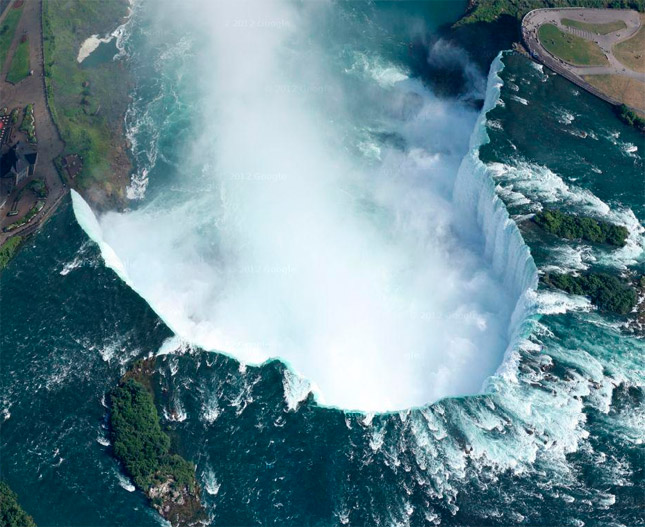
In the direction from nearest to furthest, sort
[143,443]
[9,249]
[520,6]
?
[143,443] → [9,249] → [520,6]

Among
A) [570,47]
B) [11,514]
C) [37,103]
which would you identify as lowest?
[11,514]

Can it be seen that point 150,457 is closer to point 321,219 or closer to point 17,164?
point 321,219

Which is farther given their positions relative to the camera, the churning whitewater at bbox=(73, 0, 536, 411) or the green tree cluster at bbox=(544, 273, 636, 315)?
the churning whitewater at bbox=(73, 0, 536, 411)

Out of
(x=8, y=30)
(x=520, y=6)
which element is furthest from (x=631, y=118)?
(x=8, y=30)

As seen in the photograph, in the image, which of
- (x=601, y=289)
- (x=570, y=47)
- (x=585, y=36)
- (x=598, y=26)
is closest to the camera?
(x=601, y=289)

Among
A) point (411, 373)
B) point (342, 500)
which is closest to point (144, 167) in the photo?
point (411, 373)

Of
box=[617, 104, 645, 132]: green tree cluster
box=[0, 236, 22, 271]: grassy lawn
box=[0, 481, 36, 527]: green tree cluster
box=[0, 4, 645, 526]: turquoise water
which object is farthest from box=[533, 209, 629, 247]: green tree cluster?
box=[0, 481, 36, 527]: green tree cluster

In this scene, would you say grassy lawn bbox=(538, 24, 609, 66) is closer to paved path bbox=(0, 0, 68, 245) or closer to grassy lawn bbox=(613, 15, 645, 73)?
grassy lawn bbox=(613, 15, 645, 73)

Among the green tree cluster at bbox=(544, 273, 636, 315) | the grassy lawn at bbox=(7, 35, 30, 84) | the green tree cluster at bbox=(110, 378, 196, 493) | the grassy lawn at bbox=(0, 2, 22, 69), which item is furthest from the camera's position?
the grassy lawn at bbox=(0, 2, 22, 69)
